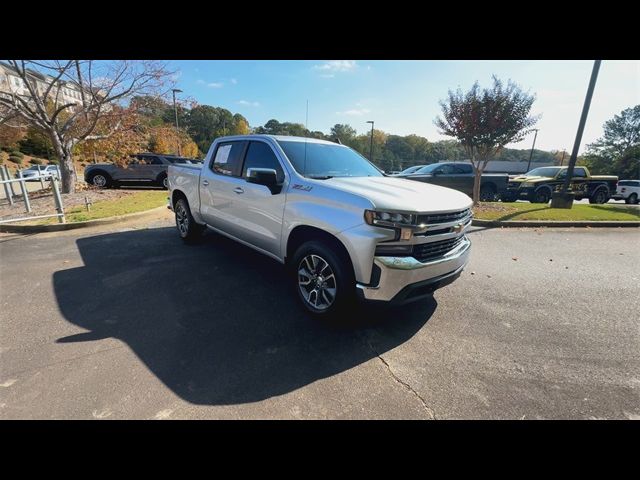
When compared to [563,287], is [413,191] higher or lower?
higher

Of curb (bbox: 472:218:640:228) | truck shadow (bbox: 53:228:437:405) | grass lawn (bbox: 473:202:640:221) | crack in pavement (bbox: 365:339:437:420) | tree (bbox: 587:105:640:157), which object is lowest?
crack in pavement (bbox: 365:339:437:420)

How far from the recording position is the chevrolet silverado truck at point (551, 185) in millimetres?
14352

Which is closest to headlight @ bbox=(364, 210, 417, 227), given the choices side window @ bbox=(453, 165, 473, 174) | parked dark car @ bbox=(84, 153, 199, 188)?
side window @ bbox=(453, 165, 473, 174)

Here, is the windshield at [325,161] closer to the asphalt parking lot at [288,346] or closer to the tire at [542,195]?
the asphalt parking lot at [288,346]

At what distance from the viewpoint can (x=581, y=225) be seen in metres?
8.69

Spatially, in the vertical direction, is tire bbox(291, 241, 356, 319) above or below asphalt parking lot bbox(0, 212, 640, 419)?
above

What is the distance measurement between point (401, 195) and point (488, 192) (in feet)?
42.2

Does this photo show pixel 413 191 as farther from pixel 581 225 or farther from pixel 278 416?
pixel 581 225

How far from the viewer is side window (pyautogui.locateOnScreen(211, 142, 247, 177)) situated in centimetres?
446

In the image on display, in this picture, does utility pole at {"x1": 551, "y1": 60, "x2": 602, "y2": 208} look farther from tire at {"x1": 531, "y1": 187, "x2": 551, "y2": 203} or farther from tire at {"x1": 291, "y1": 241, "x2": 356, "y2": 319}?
tire at {"x1": 291, "y1": 241, "x2": 356, "y2": 319}

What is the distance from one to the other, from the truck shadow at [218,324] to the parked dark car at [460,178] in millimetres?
10473

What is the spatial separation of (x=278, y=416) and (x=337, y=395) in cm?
48

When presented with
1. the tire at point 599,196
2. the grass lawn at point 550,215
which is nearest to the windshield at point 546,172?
the tire at point 599,196
